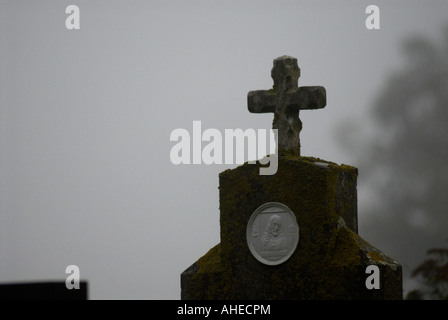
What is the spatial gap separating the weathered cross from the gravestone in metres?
0.01

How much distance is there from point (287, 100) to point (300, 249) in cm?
186

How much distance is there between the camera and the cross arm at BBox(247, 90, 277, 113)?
49.3 ft

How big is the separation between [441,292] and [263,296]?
23.8 ft

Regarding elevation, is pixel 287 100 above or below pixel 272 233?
above

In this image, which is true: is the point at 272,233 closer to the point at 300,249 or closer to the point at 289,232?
the point at 289,232

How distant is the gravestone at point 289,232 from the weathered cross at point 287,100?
1 cm

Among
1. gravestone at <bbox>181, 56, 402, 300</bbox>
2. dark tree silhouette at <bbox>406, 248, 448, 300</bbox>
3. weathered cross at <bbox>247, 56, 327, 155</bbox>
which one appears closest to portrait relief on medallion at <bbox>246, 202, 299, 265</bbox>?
gravestone at <bbox>181, 56, 402, 300</bbox>

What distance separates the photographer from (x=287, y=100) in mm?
14922

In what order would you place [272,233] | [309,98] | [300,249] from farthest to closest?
[309,98] → [272,233] → [300,249]

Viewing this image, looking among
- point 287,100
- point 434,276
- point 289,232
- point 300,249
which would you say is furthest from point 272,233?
point 434,276

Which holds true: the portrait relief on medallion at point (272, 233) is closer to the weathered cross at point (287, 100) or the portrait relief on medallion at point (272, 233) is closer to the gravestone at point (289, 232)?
the gravestone at point (289, 232)

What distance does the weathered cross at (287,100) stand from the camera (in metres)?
14.8

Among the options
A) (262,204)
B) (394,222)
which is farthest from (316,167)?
(394,222)
